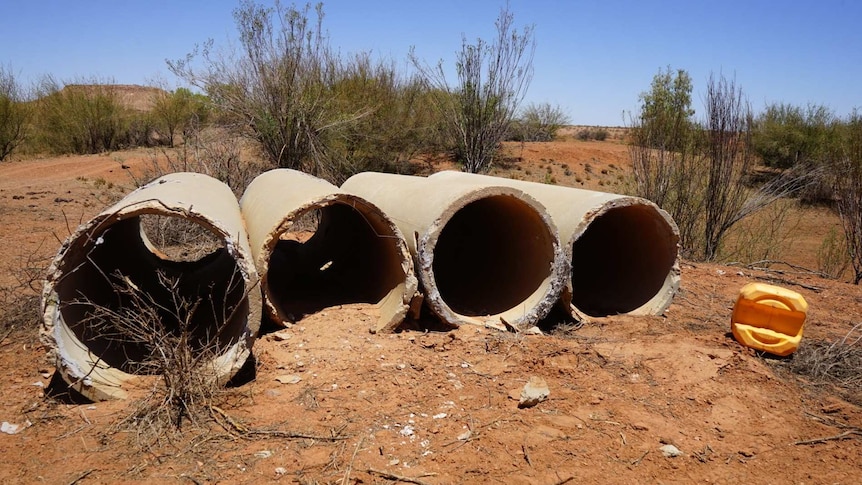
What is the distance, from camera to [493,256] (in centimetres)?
671

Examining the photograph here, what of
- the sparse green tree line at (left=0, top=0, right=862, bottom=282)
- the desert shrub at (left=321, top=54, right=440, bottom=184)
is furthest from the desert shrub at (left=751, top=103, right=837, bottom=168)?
the desert shrub at (left=321, top=54, right=440, bottom=184)

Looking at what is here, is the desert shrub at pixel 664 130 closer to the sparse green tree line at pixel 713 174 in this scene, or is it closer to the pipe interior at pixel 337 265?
the sparse green tree line at pixel 713 174

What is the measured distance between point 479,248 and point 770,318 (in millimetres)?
3106

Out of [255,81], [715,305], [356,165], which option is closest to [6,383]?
[715,305]

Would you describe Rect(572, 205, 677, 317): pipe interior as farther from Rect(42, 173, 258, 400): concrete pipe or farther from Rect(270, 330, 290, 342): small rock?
Rect(42, 173, 258, 400): concrete pipe

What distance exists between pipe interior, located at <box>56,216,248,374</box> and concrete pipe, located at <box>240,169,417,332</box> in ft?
1.61

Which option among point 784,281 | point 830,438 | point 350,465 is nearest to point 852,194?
point 784,281

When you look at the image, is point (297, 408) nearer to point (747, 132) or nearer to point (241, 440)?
point (241, 440)

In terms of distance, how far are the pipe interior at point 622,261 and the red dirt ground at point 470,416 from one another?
54 centimetres

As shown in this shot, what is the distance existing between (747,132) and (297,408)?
28.7ft

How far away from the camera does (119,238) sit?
648 centimetres

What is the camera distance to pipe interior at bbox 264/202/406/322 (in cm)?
545

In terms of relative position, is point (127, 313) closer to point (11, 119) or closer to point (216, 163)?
point (216, 163)

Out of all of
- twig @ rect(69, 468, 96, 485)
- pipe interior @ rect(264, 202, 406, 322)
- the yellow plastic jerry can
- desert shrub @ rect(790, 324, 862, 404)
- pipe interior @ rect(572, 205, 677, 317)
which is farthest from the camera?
pipe interior @ rect(572, 205, 677, 317)
